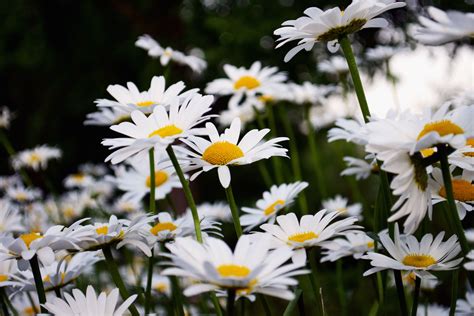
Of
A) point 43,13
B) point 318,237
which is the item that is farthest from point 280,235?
point 43,13

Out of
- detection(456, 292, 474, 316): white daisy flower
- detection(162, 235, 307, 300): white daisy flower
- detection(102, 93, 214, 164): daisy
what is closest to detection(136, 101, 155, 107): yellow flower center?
detection(102, 93, 214, 164): daisy

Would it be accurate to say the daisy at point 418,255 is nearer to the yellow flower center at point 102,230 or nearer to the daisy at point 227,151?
the daisy at point 227,151

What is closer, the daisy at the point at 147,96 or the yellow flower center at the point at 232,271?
the yellow flower center at the point at 232,271

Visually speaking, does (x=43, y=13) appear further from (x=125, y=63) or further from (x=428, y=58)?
(x=428, y=58)

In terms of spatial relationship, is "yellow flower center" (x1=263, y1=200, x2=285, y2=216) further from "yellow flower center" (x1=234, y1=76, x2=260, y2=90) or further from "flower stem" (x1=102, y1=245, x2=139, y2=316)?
"yellow flower center" (x1=234, y1=76, x2=260, y2=90)

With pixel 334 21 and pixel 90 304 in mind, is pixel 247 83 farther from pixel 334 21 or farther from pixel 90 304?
pixel 90 304

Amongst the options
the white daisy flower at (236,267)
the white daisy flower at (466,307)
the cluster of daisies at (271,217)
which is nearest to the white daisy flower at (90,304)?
the cluster of daisies at (271,217)

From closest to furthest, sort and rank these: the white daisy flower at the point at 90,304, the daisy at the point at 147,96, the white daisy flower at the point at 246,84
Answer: the white daisy flower at the point at 90,304 → the daisy at the point at 147,96 → the white daisy flower at the point at 246,84

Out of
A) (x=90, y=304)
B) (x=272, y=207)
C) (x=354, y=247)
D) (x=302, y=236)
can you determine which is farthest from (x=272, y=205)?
(x=90, y=304)
